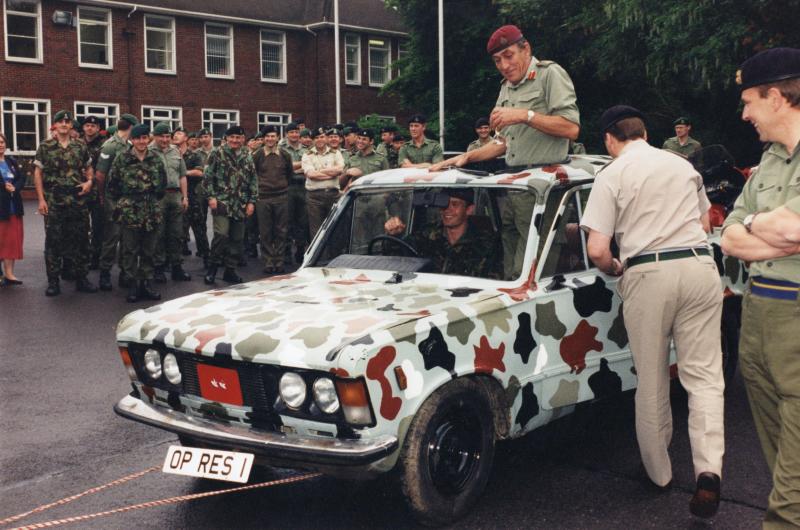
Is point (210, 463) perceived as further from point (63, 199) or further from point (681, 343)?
point (63, 199)

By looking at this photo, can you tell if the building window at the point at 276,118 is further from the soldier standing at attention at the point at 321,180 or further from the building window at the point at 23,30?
the soldier standing at attention at the point at 321,180

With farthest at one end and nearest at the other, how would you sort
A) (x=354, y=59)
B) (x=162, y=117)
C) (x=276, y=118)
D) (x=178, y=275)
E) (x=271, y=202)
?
(x=354, y=59), (x=276, y=118), (x=162, y=117), (x=271, y=202), (x=178, y=275)

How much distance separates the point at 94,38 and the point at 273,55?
7.88 m

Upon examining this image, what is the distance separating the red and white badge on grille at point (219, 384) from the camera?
424 centimetres

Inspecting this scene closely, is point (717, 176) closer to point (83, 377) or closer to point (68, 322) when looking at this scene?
point (83, 377)

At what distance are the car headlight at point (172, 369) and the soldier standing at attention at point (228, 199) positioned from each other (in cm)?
838

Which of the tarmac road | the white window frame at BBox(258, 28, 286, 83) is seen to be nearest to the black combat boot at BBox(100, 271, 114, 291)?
the tarmac road

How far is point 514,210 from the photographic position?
→ 5191mm

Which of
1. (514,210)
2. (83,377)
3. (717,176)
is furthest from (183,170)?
(514,210)

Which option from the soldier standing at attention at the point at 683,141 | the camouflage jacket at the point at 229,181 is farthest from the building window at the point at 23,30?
the soldier standing at attention at the point at 683,141

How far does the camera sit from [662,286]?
15.0ft

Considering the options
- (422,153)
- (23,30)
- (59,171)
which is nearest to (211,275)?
(59,171)

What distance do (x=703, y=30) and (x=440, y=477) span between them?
13757 mm

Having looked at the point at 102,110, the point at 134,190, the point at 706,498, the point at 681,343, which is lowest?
the point at 706,498
